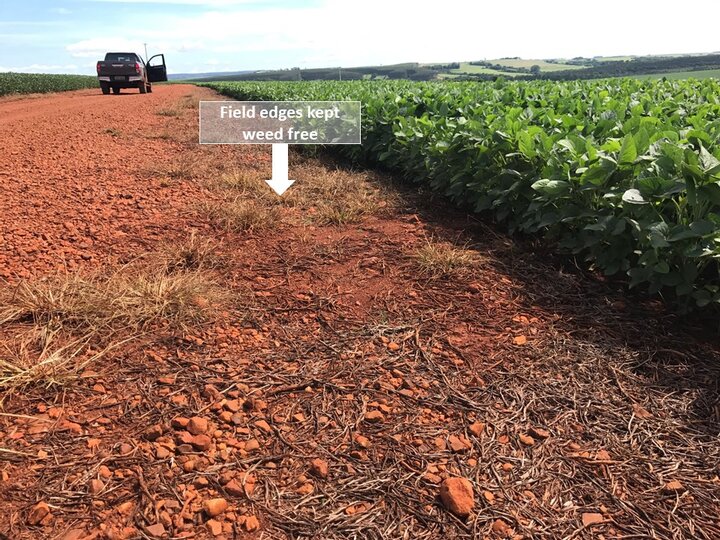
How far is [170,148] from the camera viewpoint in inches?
324

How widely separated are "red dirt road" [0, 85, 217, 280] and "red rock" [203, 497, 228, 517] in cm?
246

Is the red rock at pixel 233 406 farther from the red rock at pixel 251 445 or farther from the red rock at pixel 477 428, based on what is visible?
the red rock at pixel 477 428

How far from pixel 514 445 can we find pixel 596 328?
3.65 feet

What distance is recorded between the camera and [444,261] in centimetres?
360

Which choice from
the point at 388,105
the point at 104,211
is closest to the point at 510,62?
the point at 388,105

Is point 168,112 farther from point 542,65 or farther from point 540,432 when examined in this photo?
point 542,65

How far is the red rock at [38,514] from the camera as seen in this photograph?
1715 millimetres

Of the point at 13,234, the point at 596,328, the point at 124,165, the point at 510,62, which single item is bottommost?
the point at 596,328

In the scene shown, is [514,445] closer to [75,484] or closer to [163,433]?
[163,433]

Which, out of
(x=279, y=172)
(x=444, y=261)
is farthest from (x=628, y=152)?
(x=279, y=172)

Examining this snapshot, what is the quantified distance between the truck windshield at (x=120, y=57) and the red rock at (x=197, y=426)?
26.6m

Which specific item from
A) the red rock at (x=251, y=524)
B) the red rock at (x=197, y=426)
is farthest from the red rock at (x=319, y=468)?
the red rock at (x=197, y=426)

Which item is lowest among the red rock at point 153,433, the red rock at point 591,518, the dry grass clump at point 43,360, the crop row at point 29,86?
the red rock at point 591,518

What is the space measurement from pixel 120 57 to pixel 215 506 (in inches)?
1073
